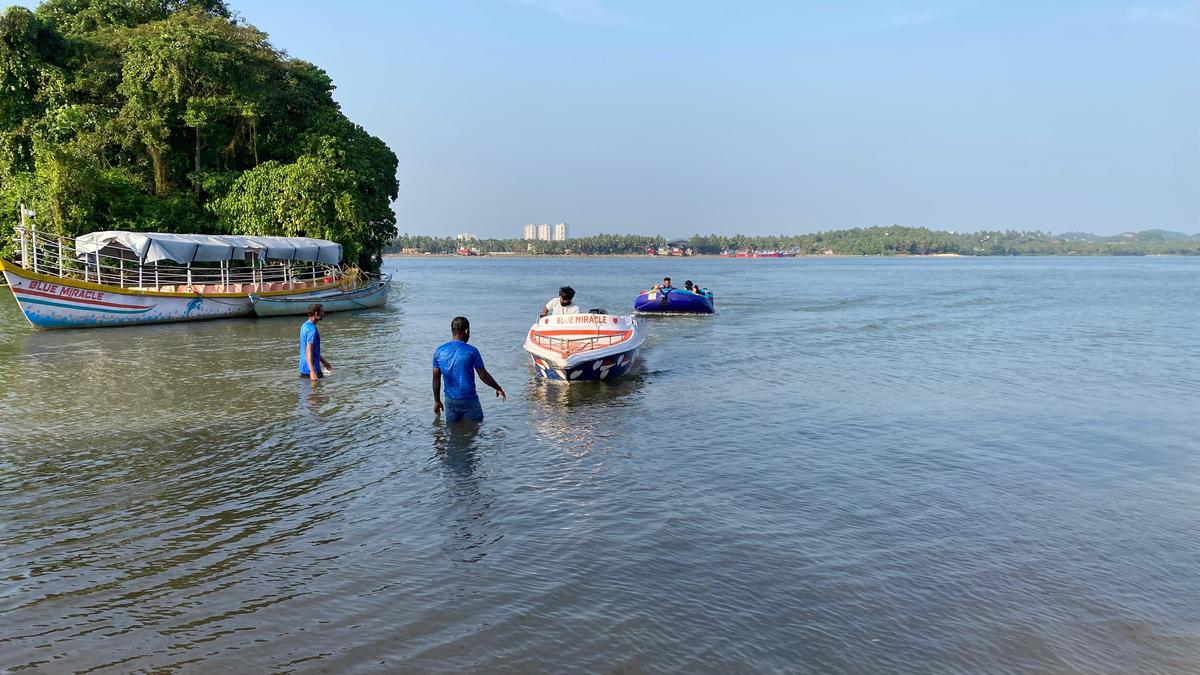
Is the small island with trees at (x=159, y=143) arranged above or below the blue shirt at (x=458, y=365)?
above

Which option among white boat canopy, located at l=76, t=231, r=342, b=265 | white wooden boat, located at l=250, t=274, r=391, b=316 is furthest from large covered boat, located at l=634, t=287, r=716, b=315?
white boat canopy, located at l=76, t=231, r=342, b=265

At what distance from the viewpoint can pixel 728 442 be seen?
1144 cm

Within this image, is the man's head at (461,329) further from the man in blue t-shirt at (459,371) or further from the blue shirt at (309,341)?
the blue shirt at (309,341)

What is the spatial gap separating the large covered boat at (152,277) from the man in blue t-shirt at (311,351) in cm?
1426

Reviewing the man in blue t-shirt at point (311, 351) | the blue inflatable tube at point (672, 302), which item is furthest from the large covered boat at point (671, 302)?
the man in blue t-shirt at point (311, 351)

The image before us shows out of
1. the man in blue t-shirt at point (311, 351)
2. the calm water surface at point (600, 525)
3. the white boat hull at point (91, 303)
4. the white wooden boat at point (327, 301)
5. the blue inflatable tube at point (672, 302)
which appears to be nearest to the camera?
the calm water surface at point (600, 525)

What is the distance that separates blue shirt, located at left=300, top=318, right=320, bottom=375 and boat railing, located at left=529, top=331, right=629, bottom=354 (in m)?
4.24

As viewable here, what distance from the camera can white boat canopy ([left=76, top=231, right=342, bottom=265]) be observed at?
28.5 metres

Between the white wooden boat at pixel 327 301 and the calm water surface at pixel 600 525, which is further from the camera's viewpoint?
the white wooden boat at pixel 327 301

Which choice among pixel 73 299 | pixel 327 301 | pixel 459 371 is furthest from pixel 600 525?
pixel 327 301

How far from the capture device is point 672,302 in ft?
109

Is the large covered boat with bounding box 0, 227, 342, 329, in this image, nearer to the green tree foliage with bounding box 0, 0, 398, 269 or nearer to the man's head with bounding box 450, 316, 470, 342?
the green tree foliage with bounding box 0, 0, 398, 269

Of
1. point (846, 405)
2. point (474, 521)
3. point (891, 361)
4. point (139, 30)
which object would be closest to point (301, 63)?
point (139, 30)

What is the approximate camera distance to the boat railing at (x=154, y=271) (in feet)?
94.7
